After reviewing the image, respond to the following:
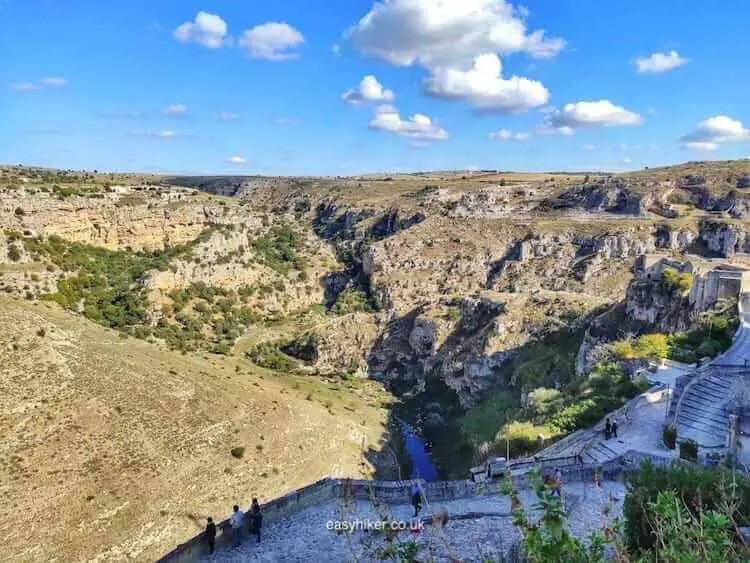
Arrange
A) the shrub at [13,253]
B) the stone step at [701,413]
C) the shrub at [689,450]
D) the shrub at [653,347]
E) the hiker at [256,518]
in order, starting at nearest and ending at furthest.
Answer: the hiker at [256,518] < the shrub at [689,450] < the stone step at [701,413] < the shrub at [653,347] < the shrub at [13,253]

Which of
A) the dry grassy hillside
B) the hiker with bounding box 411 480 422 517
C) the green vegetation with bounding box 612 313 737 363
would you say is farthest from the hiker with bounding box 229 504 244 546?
the green vegetation with bounding box 612 313 737 363

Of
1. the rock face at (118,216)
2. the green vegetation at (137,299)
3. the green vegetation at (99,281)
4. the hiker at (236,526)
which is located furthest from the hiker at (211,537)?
the rock face at (118,216)

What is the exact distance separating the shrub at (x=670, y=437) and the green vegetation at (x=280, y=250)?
134ft

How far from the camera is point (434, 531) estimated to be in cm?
1055

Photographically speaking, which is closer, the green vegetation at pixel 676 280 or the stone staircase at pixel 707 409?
the stone staircase at pixel 707 409

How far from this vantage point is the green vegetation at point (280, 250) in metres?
53.6

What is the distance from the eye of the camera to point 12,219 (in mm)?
35125

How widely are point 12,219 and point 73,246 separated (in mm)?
4043

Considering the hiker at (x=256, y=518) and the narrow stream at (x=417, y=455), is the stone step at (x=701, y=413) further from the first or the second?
the narrow stream at (x=417, y=455)

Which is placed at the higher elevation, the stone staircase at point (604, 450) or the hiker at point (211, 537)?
the hiker at point (211, 537)

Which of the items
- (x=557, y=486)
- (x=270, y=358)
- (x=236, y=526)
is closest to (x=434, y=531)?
(x=236, y=526)

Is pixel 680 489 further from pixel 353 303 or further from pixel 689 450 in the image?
pixel 353 303

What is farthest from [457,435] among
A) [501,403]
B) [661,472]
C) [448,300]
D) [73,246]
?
[73,246]

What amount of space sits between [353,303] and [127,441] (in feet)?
101
